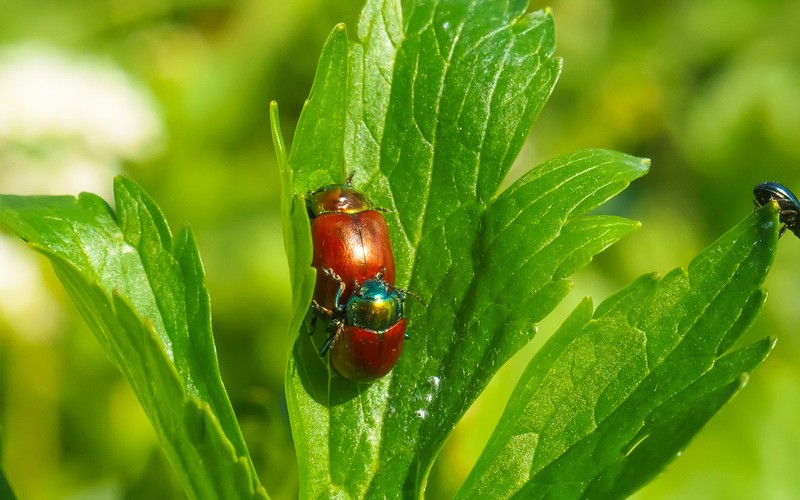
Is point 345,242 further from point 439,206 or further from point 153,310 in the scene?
point 153,310

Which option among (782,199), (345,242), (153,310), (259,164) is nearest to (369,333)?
(345,242)

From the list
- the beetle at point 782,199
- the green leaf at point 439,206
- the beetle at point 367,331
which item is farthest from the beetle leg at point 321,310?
the beetle at point 782,199

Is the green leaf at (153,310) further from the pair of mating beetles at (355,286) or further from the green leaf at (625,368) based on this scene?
the green leaf at (625,368)

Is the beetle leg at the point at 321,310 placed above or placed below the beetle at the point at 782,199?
below

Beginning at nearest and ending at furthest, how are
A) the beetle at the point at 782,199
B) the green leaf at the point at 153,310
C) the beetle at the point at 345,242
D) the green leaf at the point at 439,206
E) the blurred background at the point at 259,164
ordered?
1. the green leaf at the point at 153,310
2. the green leaf at the point at 439,206
3. the beetle at the point at 345,242
4. the beetle at the point at 782,199
5. the blurred background at the point at 259,164

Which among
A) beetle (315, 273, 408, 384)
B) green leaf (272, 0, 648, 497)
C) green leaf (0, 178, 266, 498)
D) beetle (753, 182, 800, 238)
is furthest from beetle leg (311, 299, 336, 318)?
beetle (753, 182, 800, 238)

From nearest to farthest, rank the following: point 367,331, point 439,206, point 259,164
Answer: point 439,206, point 367,331, point 259,164

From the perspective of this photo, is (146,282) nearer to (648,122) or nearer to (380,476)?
(380,476)
